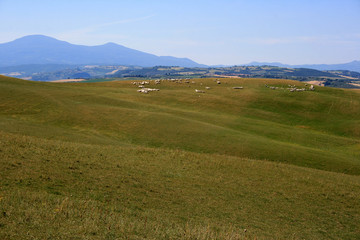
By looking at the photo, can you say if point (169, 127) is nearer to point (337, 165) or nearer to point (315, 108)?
point (337, 165)

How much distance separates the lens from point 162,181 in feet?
81.5

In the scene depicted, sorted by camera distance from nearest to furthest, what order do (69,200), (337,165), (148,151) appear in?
(69,200), (148,151), (337,165)

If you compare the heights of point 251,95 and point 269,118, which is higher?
point 251,95

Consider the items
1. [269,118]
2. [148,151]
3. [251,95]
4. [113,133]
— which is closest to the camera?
[148,151]

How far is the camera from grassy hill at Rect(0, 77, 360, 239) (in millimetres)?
14695

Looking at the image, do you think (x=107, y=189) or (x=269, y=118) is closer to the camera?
(x=107, y=189)

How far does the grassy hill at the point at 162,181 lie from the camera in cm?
1470

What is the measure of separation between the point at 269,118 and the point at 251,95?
2230 cm

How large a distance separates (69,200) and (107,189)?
424 cm

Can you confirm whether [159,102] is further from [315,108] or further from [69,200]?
[69,200]

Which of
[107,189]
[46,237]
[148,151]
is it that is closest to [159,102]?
[148,151]

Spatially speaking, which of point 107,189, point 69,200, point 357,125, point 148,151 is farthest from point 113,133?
point 357,125

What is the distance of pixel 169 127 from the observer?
53688 millimetres

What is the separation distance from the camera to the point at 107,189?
20906 millimetres
